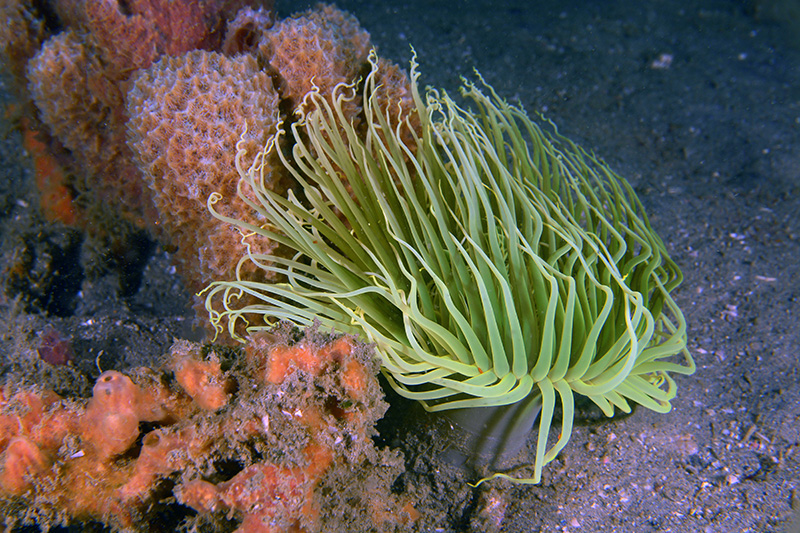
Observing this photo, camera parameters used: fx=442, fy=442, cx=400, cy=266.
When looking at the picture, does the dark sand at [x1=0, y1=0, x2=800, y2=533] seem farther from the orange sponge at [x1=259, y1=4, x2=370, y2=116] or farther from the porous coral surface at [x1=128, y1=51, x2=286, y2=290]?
the orange sponge at [x1=259, y1=4, x2=370, y2=116]

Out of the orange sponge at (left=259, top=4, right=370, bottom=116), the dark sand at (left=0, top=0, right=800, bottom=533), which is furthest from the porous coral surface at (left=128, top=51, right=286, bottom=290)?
the dark sand at (left=0, top=0, right=800, bottom=533)

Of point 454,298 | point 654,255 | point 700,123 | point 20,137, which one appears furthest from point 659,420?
point 20,137

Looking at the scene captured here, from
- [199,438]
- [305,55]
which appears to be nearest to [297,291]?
[199,438]

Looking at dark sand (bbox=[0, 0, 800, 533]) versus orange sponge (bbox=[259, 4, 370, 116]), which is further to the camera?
orange sponge (bbox=[259, 4, 370, 116])

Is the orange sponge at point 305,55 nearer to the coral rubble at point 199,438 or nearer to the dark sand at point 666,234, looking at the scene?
the coral rubble at point 199,438

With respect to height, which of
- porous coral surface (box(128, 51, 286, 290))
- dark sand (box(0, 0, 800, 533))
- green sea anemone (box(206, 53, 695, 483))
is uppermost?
porous coral surface (box(128, 51, 286, 290))

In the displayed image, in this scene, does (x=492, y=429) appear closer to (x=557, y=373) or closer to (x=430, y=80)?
(x=557, y=373)

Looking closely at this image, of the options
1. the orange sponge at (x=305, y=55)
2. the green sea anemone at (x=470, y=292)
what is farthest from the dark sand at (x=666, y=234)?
the orange sponge at (x=305, y=55)

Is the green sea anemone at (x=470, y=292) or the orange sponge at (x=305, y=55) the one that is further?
the orange sponge at (x=305, y=55)
